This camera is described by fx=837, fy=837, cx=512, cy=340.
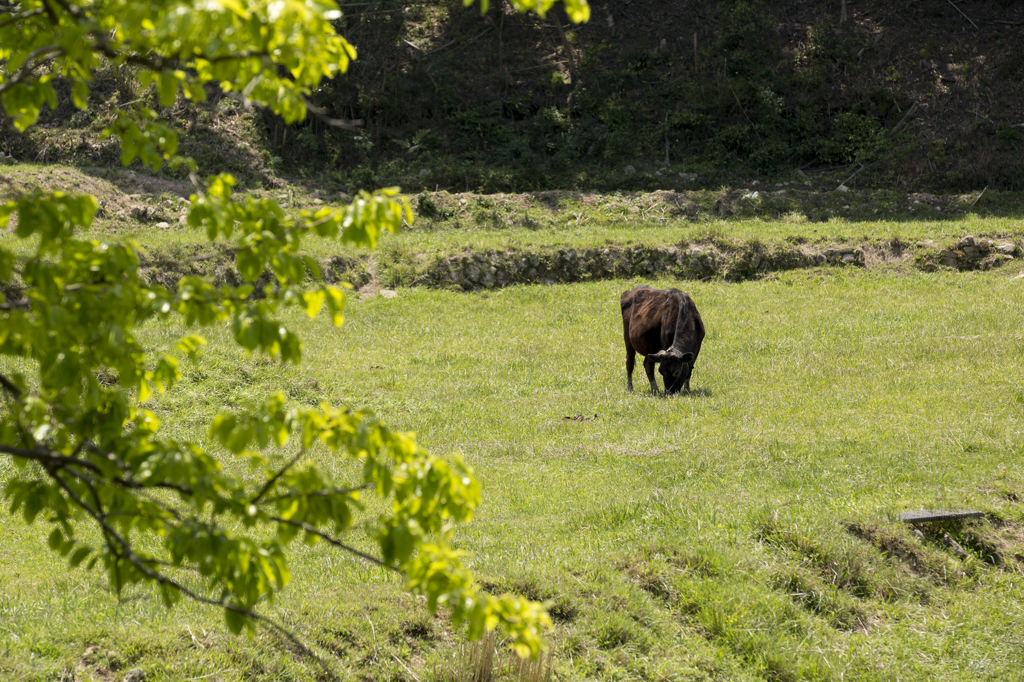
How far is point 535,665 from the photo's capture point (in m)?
6.57

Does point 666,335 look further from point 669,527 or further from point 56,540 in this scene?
point 56,540

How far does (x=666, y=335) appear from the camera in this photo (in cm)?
1506

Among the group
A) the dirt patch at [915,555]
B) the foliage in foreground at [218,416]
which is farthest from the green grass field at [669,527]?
→ the foliage in foreground at [218,416]

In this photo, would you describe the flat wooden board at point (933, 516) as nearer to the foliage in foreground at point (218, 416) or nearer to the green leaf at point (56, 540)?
the foliage in foreground at point (218, 416)

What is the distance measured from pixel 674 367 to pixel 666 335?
799 mm

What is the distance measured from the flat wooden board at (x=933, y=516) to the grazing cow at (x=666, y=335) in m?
5.77

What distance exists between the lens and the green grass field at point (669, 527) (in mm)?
6930

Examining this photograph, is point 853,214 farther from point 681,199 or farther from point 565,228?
point 565,228

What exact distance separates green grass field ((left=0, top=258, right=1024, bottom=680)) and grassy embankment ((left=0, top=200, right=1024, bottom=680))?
0.03 meters

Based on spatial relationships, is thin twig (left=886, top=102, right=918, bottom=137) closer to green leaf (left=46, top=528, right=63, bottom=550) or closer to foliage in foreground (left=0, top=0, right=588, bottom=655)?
foliage in foreground (left=0, top=0, right=588, bottom=655)

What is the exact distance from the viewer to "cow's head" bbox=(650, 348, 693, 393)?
14.4 meters

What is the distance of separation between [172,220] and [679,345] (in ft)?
54.8

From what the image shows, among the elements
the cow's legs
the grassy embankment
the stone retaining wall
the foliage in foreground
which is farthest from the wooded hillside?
the foliage in foreground

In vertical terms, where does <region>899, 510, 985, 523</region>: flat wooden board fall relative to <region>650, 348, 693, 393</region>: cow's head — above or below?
below
